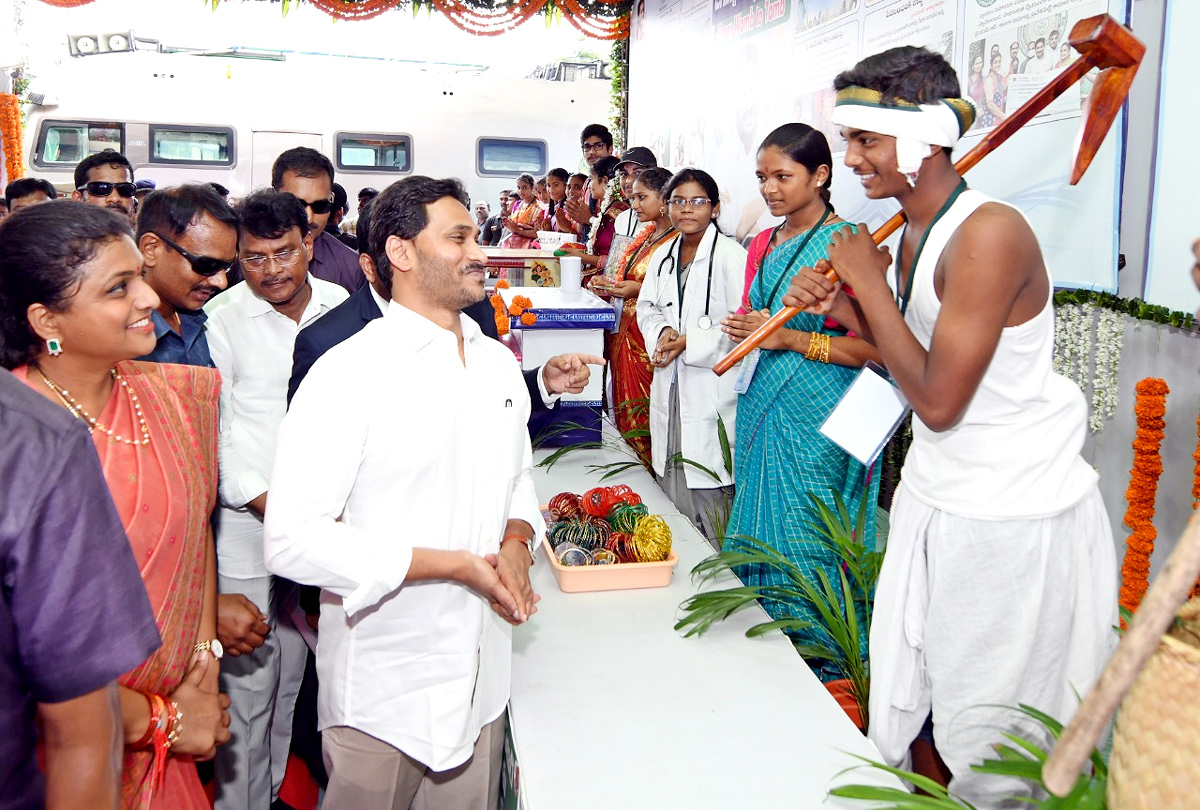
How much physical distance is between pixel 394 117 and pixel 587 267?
5346mm

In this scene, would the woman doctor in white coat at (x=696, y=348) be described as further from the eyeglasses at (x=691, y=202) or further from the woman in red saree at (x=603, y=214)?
the woman in red saree at (x=603, y=214)

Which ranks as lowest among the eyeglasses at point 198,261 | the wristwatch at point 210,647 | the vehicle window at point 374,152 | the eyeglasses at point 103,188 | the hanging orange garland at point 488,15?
the wristwatch at point 210,647

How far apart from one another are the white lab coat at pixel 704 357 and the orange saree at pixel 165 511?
→ 2.27 meters

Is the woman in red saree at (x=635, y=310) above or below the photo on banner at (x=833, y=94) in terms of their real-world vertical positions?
below

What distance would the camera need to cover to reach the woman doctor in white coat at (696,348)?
12.1ft

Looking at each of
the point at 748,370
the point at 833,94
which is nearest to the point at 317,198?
the point at 748,370

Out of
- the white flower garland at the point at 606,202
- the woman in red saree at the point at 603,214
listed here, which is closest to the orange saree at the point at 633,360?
the woman in red saree at the point at 603,214

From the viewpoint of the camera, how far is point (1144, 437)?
2.66m

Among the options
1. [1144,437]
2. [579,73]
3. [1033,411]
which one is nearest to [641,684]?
[1033,411]

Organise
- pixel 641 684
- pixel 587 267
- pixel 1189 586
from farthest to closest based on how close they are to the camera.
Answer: pixel 587 267
pixel 641 684
pixel 1189 586

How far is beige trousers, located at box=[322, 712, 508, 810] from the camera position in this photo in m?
1.64

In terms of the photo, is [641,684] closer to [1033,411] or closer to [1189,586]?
[1033,411]

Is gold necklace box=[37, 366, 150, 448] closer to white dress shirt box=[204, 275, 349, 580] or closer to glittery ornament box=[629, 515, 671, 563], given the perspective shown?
white dress shirt box=[204, 275, 349, 580]

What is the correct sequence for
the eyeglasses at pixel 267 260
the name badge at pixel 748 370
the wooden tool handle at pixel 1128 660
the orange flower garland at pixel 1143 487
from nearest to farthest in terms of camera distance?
the wooden tool handle at pixel 1128 660, the eyeglasses at pixel 267 260, the orange flower garland at pixel 1143 487, the name badge at pixel 748 370
